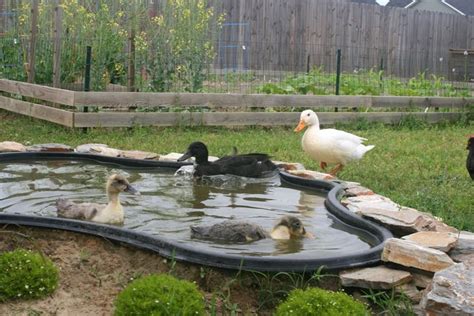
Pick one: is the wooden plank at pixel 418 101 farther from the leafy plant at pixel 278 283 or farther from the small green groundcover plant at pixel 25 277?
the small green groundcover plant at pixel 25 277

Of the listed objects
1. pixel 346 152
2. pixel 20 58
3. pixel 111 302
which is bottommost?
pixel 111 302

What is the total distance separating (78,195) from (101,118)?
499 cm

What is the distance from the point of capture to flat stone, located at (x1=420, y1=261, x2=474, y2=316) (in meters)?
3.85

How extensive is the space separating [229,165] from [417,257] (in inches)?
130

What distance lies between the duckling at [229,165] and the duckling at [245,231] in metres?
2.16

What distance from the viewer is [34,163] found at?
8023mm

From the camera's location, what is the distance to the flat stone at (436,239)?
4.83 m

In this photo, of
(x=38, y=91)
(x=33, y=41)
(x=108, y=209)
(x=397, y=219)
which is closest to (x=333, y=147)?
(x=397, y=219)

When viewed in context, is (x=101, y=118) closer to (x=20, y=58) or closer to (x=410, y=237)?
(x=20, y=58)

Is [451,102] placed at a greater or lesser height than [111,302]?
greater

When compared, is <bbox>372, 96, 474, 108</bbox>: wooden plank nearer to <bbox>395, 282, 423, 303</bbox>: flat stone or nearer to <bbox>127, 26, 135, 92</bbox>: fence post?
<bbox>127, 26, 135, 92</bbox>: fence post

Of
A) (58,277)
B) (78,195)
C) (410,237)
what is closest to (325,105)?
(78,195)

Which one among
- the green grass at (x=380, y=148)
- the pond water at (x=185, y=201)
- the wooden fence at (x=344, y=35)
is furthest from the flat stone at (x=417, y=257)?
the wooden fence at (x=344, y=35)

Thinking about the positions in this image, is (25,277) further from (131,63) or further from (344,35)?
(344,35)
